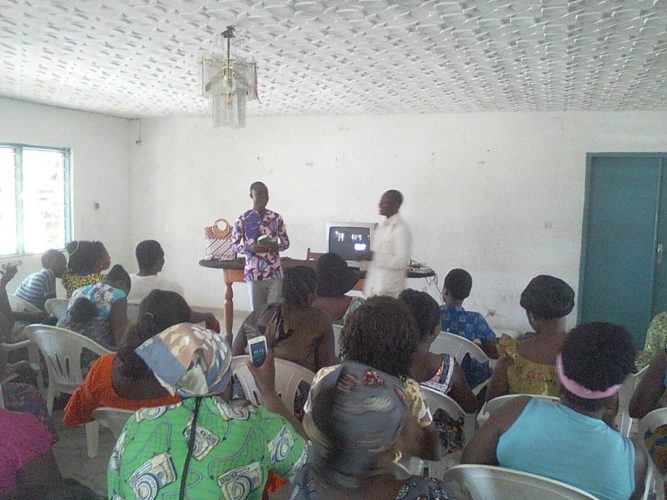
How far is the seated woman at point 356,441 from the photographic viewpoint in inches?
41.2

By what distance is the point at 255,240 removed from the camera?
15.1ft

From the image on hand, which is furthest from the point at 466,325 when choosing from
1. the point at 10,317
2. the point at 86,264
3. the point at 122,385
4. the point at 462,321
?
the point at 10,317

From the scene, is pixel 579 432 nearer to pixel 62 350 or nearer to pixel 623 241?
pixel 62 350

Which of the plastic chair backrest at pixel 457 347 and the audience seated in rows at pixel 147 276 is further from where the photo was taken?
the audience seated in rows at pixel 147 276

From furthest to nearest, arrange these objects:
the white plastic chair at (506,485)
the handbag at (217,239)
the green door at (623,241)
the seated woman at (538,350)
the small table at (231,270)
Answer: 1. the handbag at (217,239)
2. the green door at (623,241)
3. the small table at (231,270)
4. the seated woman at (538,350)
5. the white plastic chair at (506,485)

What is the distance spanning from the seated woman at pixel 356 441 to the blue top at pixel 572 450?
0.43m

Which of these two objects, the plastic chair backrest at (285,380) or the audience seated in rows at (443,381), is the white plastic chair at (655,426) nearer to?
the audience seated in rows at (443,381)

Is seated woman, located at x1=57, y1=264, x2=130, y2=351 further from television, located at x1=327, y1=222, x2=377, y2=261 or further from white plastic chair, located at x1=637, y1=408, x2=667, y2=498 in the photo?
television, located at x1=327, y1=222, x2=377, y2=261

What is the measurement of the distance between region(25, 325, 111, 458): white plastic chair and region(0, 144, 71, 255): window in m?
3.34

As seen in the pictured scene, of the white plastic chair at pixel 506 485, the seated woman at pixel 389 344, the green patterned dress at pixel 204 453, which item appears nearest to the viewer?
the green patterned dress at pixel 204 453

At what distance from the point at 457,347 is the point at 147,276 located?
6.25ft

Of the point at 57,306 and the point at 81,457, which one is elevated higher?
the point at 57,306

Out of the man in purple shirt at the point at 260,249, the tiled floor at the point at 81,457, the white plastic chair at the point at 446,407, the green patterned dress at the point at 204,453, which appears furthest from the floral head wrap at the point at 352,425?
the man in purple shirt at the point at 260,249

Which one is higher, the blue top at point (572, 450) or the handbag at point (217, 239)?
the handbag at point (217, 239)
